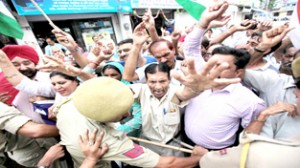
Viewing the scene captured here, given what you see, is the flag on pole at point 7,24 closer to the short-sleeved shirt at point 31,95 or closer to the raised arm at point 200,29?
the short-sleeved shirt at point 31,95

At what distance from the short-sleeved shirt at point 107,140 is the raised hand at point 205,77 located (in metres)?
0.58

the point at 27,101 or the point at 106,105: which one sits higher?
the point at 106,105

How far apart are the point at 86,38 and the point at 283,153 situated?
23.2 ft

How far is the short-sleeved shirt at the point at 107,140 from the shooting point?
3.77 feet

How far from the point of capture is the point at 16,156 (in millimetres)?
1769

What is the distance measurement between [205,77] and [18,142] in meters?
1.88

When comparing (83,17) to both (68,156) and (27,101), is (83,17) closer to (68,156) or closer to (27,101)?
(27,101)

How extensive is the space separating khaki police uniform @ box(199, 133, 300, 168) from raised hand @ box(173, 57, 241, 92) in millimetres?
376

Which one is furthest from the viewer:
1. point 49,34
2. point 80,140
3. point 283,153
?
point 49,34

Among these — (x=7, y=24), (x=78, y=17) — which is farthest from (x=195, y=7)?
(x=78, y=17)

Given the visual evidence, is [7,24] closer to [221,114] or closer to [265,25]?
[221,114]

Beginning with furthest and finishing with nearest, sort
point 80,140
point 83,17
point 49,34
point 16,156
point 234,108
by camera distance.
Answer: point 83,17
point 49,34
point 16,156
point 234,108
point 80,140

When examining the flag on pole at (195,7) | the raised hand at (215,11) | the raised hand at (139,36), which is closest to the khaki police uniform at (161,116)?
the raised hand at (139,36)

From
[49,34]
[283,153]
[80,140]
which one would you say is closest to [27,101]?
[80,140]
